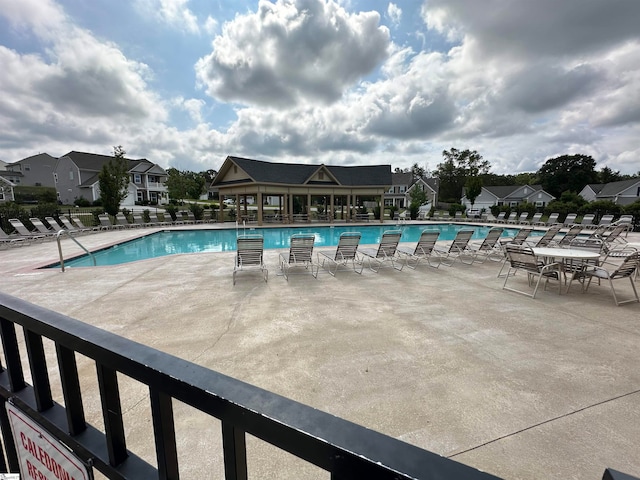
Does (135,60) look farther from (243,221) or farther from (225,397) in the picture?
(225,397)

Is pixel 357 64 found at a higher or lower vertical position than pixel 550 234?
higher

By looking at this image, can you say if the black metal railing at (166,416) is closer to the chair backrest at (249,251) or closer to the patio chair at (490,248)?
the chair backrest at (249,251)

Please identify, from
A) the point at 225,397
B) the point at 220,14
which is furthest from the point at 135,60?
the point at 225,397

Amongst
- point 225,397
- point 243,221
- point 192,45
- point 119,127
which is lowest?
point 243,221

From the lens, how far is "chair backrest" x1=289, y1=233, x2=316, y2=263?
7.62 m

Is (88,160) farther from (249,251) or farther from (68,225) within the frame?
(249,251)

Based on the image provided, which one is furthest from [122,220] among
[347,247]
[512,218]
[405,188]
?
[405,188]

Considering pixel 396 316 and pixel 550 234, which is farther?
pixel 550 234

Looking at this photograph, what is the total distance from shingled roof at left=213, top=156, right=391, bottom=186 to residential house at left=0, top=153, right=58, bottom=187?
4091cm

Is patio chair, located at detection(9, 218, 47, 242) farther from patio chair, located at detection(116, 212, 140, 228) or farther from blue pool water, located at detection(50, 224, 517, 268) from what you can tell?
patio chair, located at detection(116, 212, 140, 228)

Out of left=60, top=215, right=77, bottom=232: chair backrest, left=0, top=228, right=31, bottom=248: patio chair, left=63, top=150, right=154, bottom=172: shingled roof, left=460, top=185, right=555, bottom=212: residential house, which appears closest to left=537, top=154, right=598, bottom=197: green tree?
left=460, top=185, right=555, bottom=212: residential house

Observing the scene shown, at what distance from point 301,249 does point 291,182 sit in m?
17.7

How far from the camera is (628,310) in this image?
5152 millimetres

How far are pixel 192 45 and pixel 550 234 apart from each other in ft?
57.8
